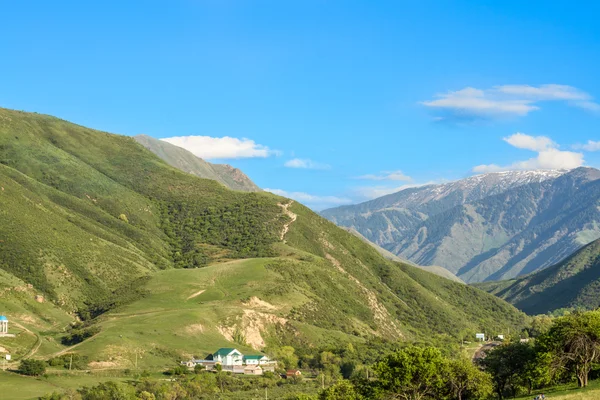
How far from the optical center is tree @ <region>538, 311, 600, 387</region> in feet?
336

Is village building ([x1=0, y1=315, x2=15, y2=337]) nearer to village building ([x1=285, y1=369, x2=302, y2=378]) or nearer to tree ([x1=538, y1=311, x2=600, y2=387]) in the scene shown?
village building ([x1=285, y1=369, x2=302, y2=378])

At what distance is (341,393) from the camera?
116 metres

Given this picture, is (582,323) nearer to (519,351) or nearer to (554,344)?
(554,344)

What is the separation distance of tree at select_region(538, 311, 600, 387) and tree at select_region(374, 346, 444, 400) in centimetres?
1438

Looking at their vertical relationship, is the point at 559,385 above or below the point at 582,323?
below

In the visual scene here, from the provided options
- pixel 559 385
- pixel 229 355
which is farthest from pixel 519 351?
pixel 229 355

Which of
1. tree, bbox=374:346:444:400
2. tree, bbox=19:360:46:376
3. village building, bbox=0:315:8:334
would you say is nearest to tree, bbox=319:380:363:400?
tree, bbox=374:346:444:400

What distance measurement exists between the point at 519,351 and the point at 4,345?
367 feet

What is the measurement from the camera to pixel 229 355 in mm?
195500

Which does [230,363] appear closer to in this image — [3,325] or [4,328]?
[4,328]

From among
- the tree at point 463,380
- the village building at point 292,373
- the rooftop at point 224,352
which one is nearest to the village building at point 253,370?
the rooftop at point 224,352

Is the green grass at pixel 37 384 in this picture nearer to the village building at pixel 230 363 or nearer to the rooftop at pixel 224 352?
the village building at pixel 230 363

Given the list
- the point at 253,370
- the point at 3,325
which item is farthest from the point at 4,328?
the point at 253,370

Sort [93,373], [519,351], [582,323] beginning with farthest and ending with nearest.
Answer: [93,373] < [519,351] < [582,323]
